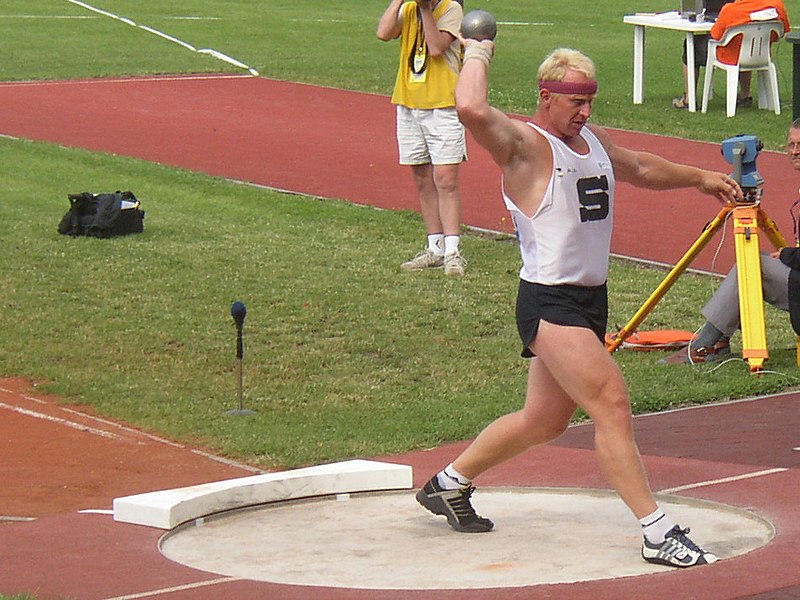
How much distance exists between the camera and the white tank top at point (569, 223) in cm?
662

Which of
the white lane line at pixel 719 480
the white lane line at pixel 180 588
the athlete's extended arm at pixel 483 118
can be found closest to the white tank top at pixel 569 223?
the athlete's extended arm at pixel 483 118

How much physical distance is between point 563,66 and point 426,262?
7065 millimetres

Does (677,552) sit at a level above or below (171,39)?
below

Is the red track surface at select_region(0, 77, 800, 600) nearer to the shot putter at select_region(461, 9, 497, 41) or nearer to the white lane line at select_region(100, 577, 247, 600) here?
the white lane line at select_region(100, 577, 247, 600)

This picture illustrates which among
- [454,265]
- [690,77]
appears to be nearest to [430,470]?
[454,265]

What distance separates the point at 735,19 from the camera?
21125mm

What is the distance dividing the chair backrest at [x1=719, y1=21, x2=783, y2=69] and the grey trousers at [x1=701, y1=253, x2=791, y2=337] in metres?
11.3

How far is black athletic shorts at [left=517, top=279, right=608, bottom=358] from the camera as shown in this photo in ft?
21.8

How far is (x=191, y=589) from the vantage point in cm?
621

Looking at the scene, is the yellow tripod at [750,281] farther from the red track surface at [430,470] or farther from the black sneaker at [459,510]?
the black sneaker at [459,510]

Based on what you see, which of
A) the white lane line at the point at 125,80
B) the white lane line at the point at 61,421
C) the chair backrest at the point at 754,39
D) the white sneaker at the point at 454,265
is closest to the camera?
the white lane line at the point at 61,421

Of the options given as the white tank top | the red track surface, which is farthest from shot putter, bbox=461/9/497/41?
the red track surface

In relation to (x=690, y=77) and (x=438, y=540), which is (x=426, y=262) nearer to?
(x=438, y=540)

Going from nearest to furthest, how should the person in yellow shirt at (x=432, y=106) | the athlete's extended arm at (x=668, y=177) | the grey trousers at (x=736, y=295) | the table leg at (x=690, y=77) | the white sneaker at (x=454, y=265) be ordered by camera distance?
1. the athlete's extended arm at (x=668, y=177)
2. the grey trousers at (x=736, y=295)
3. the person in yellow shirt at (x=432, y=106)
4. the white sneaker at (x=454, y=265)
5. the table leg at (x=690, y=77)
